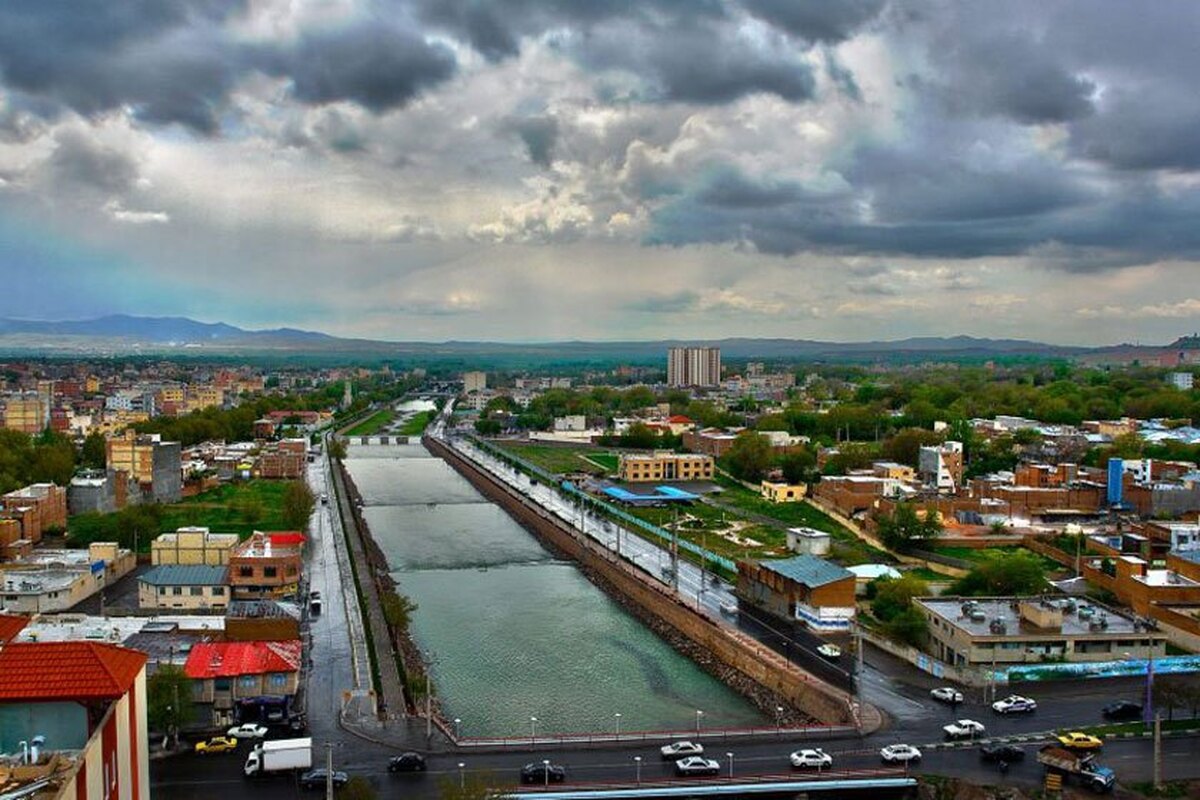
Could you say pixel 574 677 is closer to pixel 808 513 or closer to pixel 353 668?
pixel 353 668

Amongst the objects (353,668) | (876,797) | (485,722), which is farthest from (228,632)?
(876,797)

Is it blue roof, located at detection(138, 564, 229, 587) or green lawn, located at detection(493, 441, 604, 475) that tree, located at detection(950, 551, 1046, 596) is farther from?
green lawn, located at detection(493, 441, 604, 475)

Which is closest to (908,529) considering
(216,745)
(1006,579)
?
Answer: (1006,579)

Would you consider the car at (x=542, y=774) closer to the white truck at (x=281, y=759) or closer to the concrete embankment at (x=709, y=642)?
the white truck at (x=281, y=759)

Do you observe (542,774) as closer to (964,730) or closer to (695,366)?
(964,730)

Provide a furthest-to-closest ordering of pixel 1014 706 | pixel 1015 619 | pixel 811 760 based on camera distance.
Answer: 1. pixel 1015 619
2. pixel 1014 706
3. pixel 811 760

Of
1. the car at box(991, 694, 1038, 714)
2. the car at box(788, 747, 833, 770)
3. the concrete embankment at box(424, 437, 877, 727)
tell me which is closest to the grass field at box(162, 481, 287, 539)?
the concrete embankment at box(424, 437, 877, 727)
